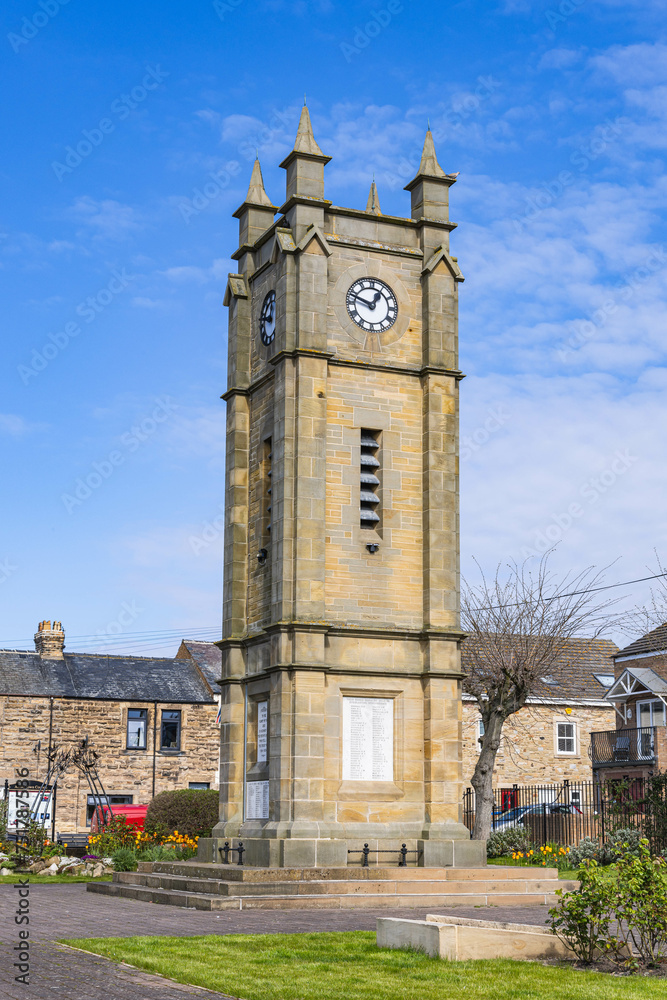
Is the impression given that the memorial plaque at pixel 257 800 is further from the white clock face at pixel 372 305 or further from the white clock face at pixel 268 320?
the white clock face at pixel 372 305

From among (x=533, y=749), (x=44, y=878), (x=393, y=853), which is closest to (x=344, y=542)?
(x=393, y=853)

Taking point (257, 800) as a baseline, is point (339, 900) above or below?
below

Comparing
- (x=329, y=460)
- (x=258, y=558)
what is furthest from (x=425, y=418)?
(x=258, y=558)

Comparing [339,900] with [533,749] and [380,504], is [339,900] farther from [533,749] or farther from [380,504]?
[533,749]

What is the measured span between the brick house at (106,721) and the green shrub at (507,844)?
17375mm

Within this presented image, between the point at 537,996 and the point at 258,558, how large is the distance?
14.0m

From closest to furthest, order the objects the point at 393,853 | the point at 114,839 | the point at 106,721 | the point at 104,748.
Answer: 1. the point at 393,853
2. the point at 114,839
3. the point at 104,748
4. the point at 106,721

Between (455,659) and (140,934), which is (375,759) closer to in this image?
(455,659)

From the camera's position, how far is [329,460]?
70.1 ft

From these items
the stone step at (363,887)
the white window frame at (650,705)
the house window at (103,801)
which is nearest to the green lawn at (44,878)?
the stone step at (363,887)

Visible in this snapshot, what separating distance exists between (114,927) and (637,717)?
115ft

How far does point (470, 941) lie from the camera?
10820 mm

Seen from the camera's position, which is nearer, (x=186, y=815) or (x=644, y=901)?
(x=644, y=901)

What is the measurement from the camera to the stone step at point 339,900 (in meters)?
16.6
